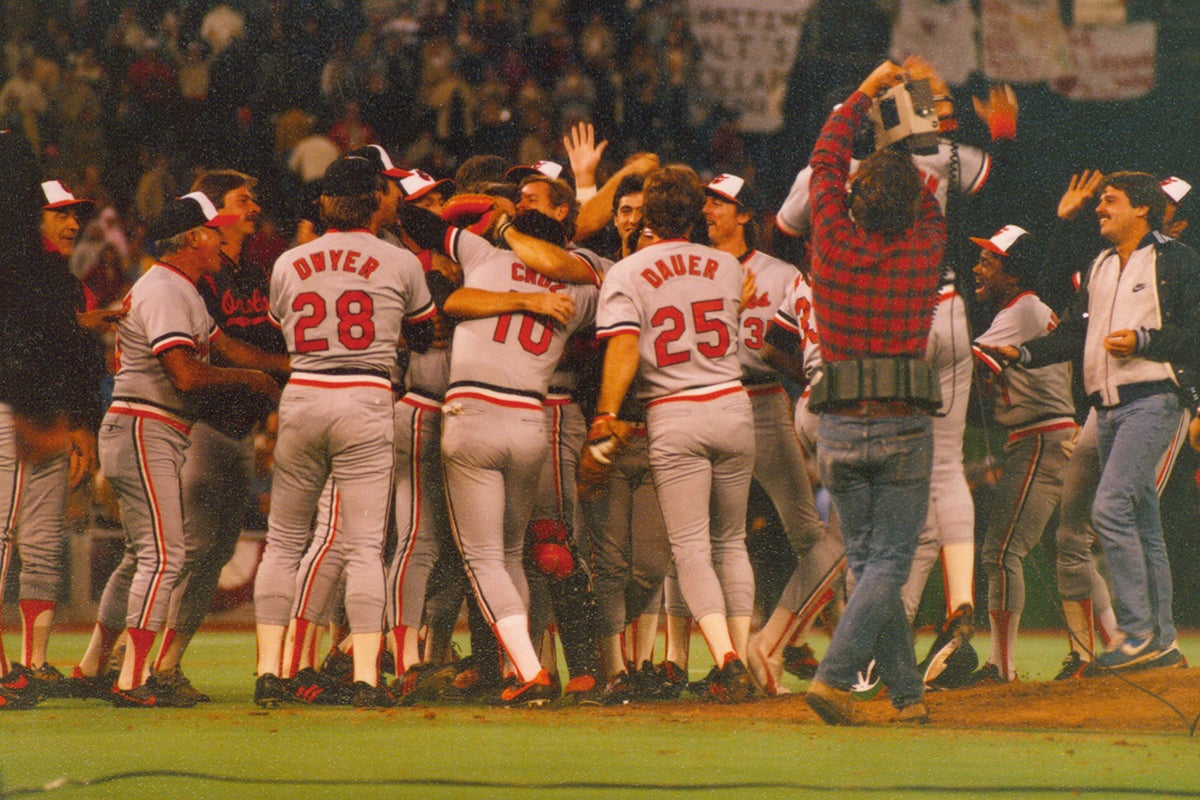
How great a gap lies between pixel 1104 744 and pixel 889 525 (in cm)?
76

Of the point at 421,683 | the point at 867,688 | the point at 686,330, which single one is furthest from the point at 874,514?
the point at 421,683

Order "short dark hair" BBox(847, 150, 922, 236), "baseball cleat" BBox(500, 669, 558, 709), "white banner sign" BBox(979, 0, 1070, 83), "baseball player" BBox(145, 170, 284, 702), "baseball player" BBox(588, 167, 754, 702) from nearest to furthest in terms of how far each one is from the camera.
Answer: "short dark hair" BBox(847, 150, 922, 236) < "baseball cleat" BBox(500, 669, 558, 709) < "baseball player" BBox(588, 167, 754, 702) < "baseball player" BBox(145, 170, 284, 702) < "white banner sign" BBox(979, 0, 1070, 83)

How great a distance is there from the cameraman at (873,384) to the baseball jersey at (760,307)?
941 millimetres

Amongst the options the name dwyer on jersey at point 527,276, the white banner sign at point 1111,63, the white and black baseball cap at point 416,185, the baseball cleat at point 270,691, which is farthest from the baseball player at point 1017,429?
the baseball cleat at point 270,691

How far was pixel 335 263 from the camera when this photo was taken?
389 centimetres

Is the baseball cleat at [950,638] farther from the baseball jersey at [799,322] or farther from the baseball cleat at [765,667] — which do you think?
the baseball jersey at [799,322]

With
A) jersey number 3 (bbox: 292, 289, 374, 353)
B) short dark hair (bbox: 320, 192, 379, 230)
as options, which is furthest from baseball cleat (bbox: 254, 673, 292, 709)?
short dark hair (bbox: 320, 192, 379, 230)

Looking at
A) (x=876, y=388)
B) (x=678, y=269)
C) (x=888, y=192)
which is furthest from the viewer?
(x=678, y=269)

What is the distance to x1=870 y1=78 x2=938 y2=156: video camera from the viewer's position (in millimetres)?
3834

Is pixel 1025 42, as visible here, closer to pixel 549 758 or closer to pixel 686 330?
pixel 686 330

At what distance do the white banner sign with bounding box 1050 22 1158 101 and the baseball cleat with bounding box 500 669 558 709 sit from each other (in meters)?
2.82

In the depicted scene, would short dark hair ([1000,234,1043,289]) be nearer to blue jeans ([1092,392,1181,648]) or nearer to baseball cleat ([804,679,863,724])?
blue jeans ([1092,392,1181,648])

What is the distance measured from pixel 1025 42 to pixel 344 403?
2750 mm

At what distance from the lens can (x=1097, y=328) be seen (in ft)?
14.3
